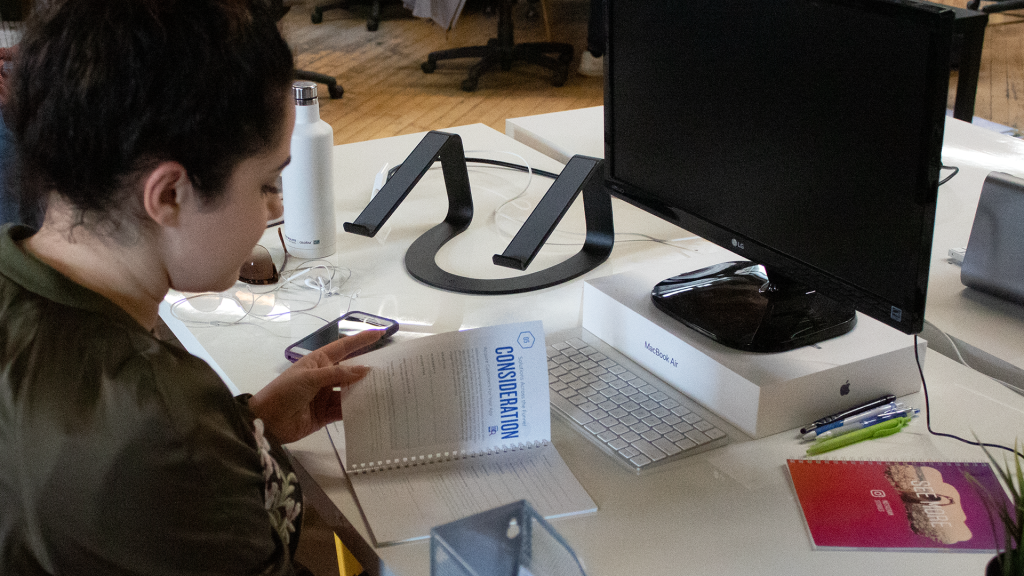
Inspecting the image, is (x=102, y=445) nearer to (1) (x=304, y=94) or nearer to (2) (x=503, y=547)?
(2) (x=503, y=547)

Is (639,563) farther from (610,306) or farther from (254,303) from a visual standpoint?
(254,303)

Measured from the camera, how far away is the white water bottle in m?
1.25

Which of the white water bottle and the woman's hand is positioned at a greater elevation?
the white water bottle

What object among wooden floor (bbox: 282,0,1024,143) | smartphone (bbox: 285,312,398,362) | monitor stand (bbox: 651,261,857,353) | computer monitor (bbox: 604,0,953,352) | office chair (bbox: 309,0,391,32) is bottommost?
wooden floor (bbox: 282,0,1024,143)

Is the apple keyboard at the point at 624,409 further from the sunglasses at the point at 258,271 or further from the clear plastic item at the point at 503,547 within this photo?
the sunglasses at the point at 258,271

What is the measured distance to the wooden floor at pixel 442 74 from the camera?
387 centimetres

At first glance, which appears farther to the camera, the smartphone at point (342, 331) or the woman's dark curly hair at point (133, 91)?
the smartphone at point (342, 331)

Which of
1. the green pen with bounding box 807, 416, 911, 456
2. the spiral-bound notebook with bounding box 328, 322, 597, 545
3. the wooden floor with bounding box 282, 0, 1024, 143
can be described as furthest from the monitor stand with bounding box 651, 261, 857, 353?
the wooden floor with bounding box 282, 0, 1024, 143

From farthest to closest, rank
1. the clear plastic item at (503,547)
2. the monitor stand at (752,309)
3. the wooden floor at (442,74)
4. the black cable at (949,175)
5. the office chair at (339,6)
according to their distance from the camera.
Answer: the office chair at (339,6) → the wooden floor at (442,74) → the black cable at (949,175) → the monitor stand at (752,309) → the clear plastic item at (503,547)

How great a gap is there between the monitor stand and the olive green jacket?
0.54 metres

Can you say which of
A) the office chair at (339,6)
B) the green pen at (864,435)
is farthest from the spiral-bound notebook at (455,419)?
the office chair at (339,6)

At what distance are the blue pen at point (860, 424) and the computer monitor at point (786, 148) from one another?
100mm

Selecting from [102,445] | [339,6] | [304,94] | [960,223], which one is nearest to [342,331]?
[304,94]

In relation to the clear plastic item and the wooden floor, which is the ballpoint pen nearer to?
the clear plastic item
